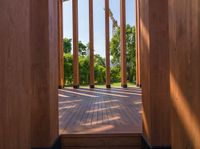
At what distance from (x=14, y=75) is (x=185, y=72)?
998 mm

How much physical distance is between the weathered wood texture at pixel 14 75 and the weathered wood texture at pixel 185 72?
0.99 m

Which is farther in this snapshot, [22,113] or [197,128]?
[22,113]

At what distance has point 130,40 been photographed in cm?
1235

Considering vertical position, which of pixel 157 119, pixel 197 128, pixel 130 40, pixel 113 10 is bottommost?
pixel 157 119

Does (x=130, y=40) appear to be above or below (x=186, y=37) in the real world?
above

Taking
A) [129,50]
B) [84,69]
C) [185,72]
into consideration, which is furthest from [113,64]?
[185,72]

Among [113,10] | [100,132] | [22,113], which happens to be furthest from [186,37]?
[113,10]

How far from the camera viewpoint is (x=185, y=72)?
1.52 metres

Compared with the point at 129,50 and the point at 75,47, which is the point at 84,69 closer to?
the point at 75,47

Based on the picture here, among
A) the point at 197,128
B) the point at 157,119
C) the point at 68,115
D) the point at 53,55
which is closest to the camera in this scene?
the point at 197,128

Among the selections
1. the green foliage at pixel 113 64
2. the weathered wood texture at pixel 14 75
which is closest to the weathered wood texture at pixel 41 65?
the weathered wood texture at pixel 14 75

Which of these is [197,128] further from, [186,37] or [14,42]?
[14,42]

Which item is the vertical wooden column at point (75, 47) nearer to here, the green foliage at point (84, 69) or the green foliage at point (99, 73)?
the green foliage at point (84, 69)

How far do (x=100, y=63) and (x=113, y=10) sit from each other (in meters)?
2.80
